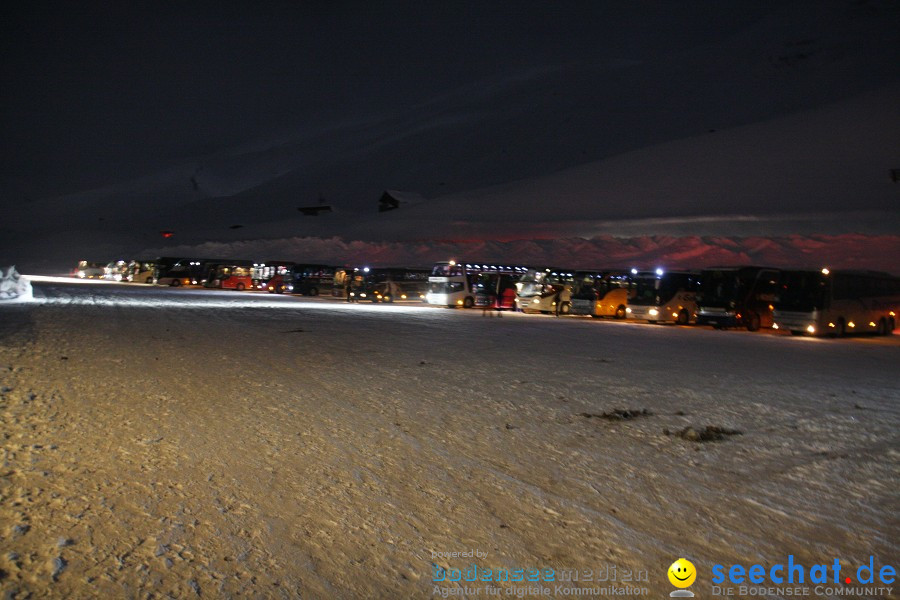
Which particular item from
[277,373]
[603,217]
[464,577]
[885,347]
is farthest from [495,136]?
[464,577]

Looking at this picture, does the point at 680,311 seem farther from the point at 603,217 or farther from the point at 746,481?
the point at 603,217

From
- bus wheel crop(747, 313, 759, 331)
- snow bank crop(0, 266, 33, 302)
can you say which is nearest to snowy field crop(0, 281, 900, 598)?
bus wheel crop(747, 313, 759, 331)

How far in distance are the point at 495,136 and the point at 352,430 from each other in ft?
308

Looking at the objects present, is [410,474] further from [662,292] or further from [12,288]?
[12,288]

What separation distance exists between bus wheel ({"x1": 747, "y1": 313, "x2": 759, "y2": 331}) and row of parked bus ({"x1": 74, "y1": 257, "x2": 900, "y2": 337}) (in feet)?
0.13

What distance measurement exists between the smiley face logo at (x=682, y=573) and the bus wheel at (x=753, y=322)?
25.3 meters

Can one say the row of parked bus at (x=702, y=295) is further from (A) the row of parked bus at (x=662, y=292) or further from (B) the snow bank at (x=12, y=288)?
(B) the snow bank at (x=12, y=288)

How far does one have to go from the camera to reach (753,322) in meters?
27.3

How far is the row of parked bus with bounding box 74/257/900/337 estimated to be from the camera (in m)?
24.2

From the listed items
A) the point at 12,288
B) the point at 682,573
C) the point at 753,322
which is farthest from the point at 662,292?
the point at 12,288

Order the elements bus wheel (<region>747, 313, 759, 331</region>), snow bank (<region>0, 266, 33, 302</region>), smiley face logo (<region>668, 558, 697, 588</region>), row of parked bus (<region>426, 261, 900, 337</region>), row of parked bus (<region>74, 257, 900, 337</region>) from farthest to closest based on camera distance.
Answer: snow bank (<region>0, 266, 33, 302</region>)
bus wheel (<region>747, 313, 759, 331</region>)
row of parked bus (<region>74, 257, 900, 337</region>)
row of parked bus (<region>426, 261, 900, 337</region>)
smiley face logo (<region>668, 558, 697, 588</region>)

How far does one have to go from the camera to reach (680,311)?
29797mm

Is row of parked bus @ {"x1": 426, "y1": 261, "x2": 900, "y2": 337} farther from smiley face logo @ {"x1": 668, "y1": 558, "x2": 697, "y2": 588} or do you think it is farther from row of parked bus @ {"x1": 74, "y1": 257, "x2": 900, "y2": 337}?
smiley face logo @ {"x1": 668, "y1": 558, "x2": 697, "y2": 588}

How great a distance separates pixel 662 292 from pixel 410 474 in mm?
26142
